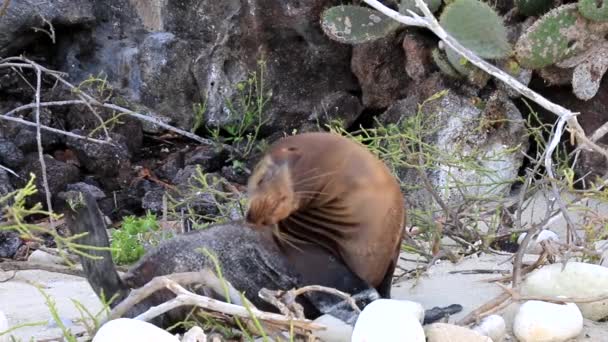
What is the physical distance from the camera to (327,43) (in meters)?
7.80

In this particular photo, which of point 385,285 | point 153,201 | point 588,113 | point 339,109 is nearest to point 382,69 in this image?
point 339,109

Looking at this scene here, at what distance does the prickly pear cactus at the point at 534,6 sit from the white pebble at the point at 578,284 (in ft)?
12.2

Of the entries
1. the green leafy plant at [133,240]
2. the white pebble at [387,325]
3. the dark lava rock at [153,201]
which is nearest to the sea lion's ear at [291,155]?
the white pebble at [387,325]

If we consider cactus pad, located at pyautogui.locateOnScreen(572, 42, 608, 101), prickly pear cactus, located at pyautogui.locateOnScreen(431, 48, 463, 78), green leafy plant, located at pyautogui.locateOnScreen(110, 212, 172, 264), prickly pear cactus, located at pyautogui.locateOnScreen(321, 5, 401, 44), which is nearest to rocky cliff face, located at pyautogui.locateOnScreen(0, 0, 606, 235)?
prickly pear cactus, located at pyautogui.locateOnScreen(431, 48, 463, 78)

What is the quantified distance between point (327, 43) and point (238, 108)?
37.3 inches

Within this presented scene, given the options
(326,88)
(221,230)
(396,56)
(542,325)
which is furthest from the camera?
(326,88)

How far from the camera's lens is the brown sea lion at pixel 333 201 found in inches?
113

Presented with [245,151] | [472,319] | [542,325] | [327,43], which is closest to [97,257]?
[472,319]

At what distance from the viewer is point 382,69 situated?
748 centimetres

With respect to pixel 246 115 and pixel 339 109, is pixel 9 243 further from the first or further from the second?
pixel 339 109

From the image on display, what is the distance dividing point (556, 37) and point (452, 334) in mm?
4001

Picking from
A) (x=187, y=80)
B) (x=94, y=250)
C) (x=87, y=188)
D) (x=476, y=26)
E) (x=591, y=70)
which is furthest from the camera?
(x=187, y=80)

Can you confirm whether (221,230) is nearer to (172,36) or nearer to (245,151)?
(245,151)

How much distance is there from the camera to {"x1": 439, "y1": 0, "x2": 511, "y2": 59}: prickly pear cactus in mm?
5863
